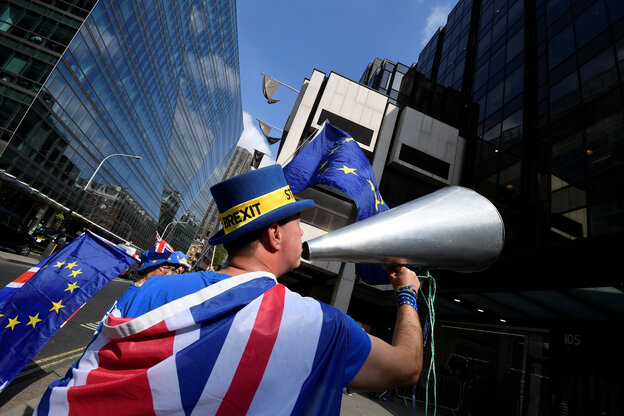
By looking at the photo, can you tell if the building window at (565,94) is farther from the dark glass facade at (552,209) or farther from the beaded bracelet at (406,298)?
the beaded bracelet at (406,298)

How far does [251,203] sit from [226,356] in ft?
2.11

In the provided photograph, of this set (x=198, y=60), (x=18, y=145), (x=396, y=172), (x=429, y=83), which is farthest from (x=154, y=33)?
(x=396, y=172)

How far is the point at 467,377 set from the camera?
1220cm

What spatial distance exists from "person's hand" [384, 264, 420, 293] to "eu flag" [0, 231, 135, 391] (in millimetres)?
3871

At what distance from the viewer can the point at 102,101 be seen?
32.1 meters

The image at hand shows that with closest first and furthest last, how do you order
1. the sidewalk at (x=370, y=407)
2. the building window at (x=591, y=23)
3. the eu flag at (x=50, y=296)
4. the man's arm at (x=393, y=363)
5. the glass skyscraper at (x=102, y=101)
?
the man's arm at (x=393, y=363)
the eu flag at (x=50, y=296)
the sidewalk at (x=370, y=407)
the building window at (x=591, y=23)
the glass skyscraper at (x=102, y=101)

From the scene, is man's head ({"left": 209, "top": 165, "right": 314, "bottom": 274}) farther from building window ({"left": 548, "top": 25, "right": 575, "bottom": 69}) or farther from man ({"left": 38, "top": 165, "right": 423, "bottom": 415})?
building window ({"left": 548, "top": 25, "right": 575, "bottom": 69})

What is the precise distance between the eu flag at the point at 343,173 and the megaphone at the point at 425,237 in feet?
3.36

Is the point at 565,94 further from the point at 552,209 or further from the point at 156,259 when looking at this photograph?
the point at 156,259

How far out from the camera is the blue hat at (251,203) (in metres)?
1.36

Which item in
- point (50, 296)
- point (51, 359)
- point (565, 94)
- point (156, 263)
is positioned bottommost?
point (51, 359)

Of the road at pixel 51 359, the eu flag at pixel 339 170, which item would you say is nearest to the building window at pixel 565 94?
the eu flag at pixel 339 170

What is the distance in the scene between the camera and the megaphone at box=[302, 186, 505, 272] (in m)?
1.48

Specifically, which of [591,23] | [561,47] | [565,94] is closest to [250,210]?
[565,94]
